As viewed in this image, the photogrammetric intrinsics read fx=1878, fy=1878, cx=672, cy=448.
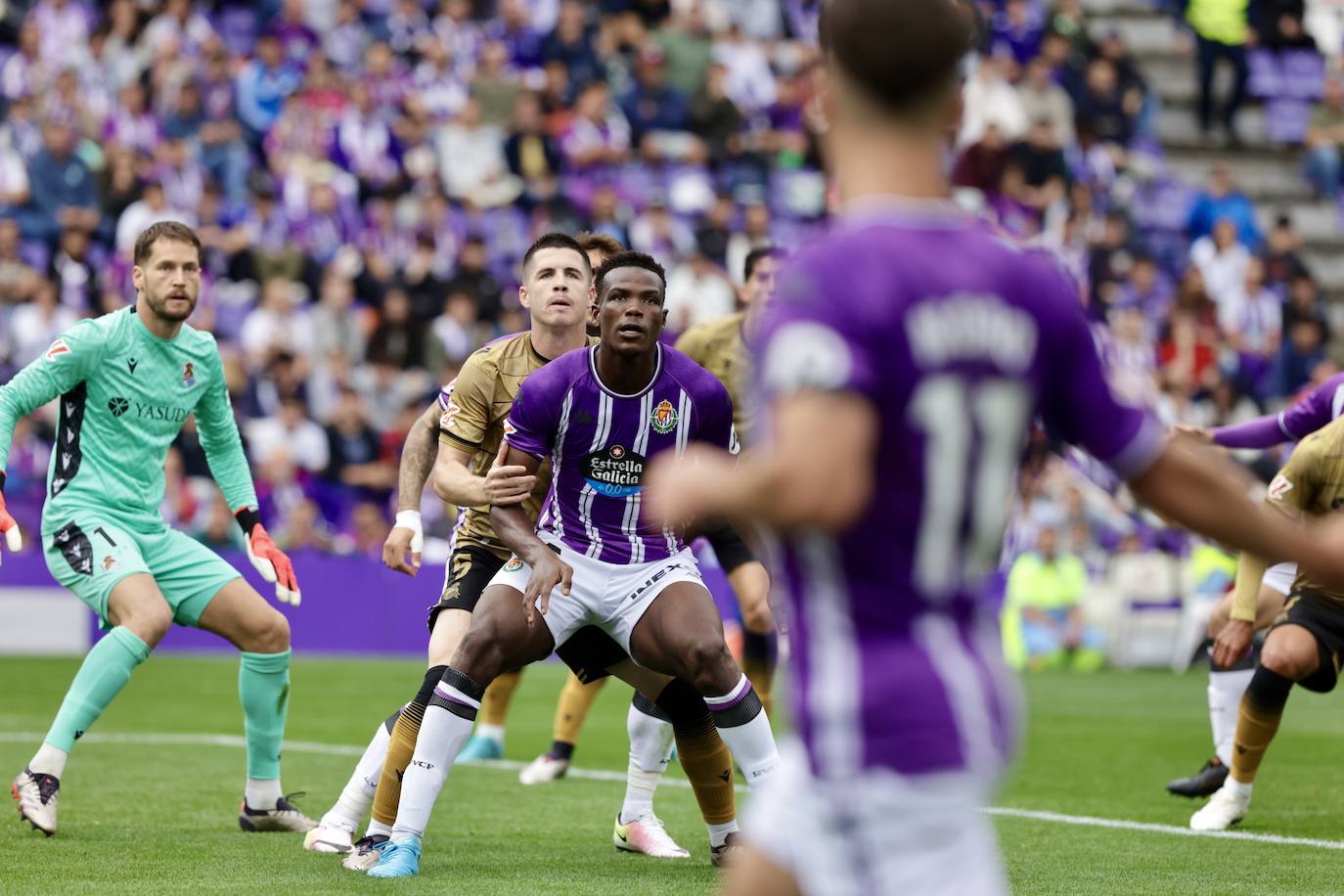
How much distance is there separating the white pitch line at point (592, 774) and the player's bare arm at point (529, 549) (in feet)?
11.0

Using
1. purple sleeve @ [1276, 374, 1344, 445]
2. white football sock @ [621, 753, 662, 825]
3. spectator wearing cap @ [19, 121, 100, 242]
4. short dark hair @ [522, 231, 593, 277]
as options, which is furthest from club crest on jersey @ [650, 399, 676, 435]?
spectator wearing cap @ [19, 121, 100, 242]

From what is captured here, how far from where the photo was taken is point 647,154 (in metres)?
24.0

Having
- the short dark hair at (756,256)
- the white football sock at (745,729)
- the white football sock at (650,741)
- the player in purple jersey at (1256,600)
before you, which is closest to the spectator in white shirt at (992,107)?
the short dark hair at (756,256)

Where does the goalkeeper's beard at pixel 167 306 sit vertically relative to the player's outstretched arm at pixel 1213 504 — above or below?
below

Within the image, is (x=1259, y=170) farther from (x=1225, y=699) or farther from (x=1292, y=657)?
(x=1292, y=657)

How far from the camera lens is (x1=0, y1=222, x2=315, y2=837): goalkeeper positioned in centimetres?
796

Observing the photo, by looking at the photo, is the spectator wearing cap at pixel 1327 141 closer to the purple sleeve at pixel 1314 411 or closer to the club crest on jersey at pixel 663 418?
the purple sleeve at pixel 1314 411

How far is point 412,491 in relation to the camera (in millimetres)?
7684

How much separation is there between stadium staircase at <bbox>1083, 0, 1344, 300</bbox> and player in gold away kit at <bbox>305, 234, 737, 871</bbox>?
74.7 feet

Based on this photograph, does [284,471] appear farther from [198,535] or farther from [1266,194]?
[1266,194]

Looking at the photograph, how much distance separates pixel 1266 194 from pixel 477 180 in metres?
13.3

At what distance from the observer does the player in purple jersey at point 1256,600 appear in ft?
28.0

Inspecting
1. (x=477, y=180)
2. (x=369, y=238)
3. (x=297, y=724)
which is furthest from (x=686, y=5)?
(x=297, y=724)

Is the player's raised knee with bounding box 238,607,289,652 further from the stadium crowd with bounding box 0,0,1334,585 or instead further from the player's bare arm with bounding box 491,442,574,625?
the stadium crowd with bounding box 0,0,1334,585
